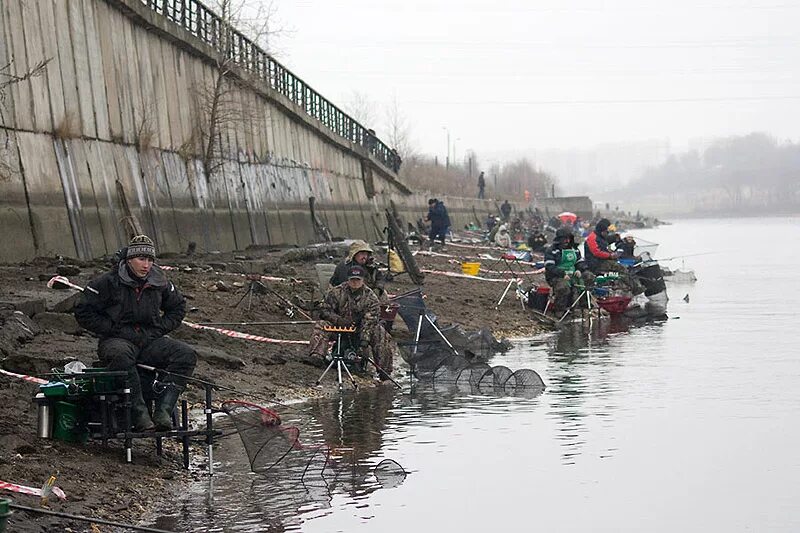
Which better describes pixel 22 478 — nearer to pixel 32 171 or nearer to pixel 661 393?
pixel 661 393

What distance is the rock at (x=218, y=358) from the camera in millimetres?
16375

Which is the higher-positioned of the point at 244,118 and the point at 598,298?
the point at 244,118

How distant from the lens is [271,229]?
37906 millimetres

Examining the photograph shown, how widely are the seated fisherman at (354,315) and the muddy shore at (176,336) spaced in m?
0.53

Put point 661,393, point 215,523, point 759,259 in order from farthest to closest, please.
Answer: point 759,259, point 661,393, point 215,523

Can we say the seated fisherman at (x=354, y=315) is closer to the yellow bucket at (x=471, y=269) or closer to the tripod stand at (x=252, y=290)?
the tripod stand at (x=252, y=290)

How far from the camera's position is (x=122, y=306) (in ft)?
37.6

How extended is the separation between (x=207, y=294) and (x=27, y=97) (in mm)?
4304

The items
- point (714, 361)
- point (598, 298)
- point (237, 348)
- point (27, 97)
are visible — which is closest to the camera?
point (237, 348)

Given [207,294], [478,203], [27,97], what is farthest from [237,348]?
[478,203]

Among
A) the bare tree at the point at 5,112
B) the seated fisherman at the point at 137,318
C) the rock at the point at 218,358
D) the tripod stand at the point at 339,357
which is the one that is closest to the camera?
the seated fisherman at the point at 137,318

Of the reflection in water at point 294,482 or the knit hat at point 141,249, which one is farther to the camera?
the knit hat at point 141,249

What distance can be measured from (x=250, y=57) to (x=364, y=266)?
23074mm

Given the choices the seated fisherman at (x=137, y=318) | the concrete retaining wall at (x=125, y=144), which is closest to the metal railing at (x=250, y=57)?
the concrete retaining wall at (x=125, y=144)
